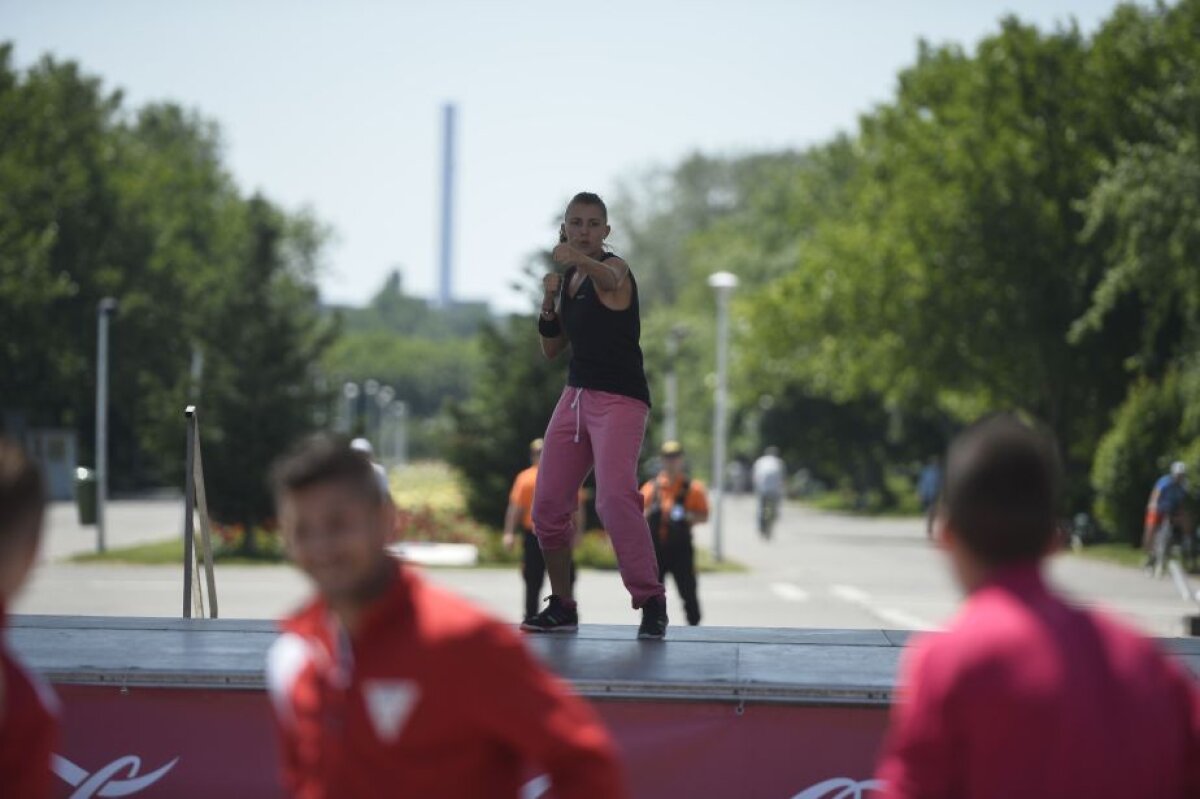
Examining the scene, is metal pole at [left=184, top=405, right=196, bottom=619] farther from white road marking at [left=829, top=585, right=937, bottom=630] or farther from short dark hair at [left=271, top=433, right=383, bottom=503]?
white road marking at [left=829, top=585, right=937, bottom=630]

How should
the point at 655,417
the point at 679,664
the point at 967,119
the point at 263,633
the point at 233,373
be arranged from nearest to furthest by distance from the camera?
the point at 679,664
the point at 263,633
the point at 655,417
the point at 233,373
the point at 967,119

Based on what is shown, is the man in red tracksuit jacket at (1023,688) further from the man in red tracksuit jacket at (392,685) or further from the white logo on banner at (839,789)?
the white logo on banner at (839,789)

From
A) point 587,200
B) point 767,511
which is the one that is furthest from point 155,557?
point 587,200

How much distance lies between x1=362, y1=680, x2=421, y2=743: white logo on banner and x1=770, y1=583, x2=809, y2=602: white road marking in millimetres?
24147

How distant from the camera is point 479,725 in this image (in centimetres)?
317

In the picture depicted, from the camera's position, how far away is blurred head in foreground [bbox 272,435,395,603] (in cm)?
322

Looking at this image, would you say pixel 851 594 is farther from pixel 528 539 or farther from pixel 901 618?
pixel 528 539

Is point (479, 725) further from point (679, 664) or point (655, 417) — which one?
point (655, 417)

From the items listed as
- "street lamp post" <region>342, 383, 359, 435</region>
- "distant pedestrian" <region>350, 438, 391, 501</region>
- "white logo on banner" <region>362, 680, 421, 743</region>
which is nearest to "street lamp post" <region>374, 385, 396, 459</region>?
"street lamp post" <region>342, 383, 359, 435</region>

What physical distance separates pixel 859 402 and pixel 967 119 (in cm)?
2566

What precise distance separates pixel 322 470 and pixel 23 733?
68cm

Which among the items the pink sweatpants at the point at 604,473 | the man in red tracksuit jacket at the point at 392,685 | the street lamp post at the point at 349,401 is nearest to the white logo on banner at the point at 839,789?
the pink sweatpants at the point at 604,473

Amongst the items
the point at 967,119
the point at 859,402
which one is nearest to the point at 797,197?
the point at 859,402

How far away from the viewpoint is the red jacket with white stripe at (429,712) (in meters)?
3.14
